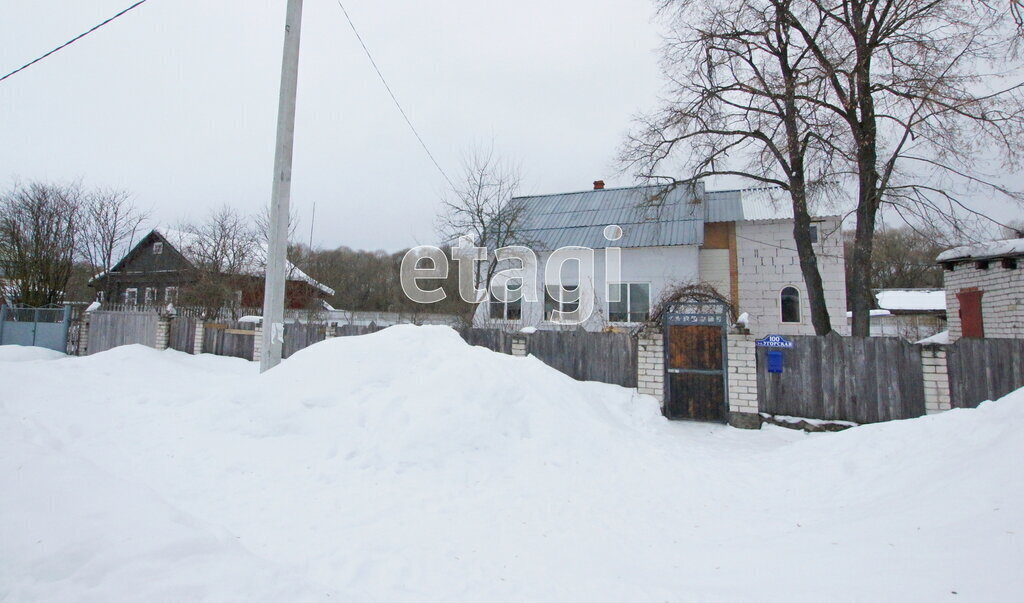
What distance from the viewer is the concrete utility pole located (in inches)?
307

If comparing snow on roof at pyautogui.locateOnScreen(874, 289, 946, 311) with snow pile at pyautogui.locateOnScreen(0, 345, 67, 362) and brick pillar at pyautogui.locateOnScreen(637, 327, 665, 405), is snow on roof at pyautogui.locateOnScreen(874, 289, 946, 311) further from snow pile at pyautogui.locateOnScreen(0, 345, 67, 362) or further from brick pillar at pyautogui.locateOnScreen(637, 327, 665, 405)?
snow pile at pyautogui.locateOnScreen(0, 345, 67, 362)

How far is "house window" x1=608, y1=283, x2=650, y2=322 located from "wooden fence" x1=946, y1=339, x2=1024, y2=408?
1015 cm

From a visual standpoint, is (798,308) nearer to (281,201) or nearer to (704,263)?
(704,263)

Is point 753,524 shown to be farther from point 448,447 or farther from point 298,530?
point 298,530

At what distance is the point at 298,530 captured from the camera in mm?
3826

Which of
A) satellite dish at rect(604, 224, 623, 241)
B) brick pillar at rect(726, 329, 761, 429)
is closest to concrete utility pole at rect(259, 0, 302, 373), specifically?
brick pillar at rect(726, 329, 761, 429)

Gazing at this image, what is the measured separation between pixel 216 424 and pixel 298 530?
2764mm

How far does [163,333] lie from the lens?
1532 centimetres

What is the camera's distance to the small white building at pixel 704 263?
17062 mm

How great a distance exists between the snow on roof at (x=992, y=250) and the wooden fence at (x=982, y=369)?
5.74m

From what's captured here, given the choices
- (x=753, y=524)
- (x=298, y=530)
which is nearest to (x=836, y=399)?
(x=753, y=524)

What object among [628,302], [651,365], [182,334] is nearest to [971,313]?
[628,302]

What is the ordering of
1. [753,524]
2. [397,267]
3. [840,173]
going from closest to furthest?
[753,524] < [840,173] < [397,267]

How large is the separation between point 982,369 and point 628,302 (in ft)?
35.4
